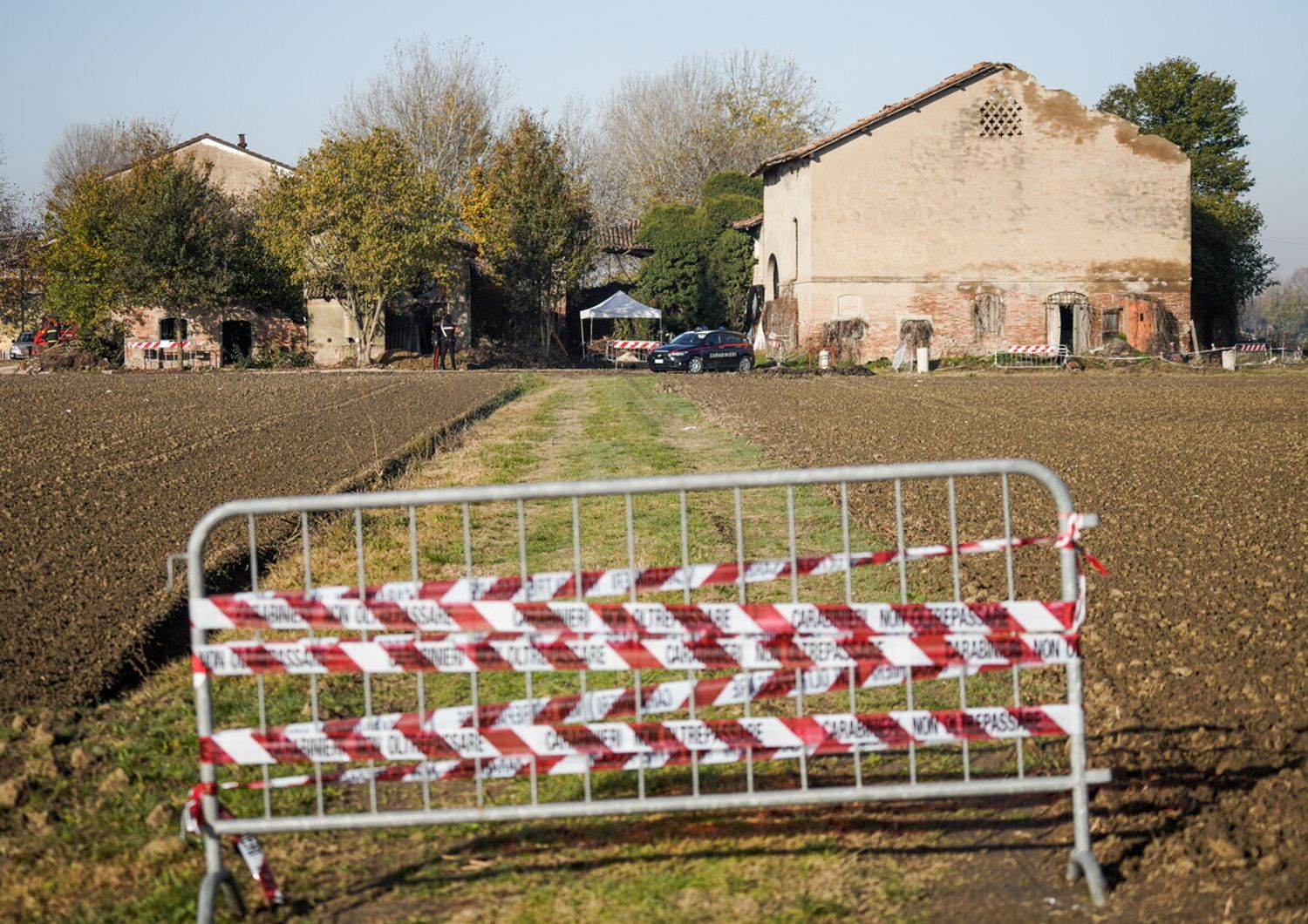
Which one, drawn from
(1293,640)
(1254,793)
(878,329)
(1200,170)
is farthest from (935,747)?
(1200,170)

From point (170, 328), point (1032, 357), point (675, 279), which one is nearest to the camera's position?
point (1032, 357)

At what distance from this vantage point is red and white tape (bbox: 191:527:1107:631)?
4527 mm

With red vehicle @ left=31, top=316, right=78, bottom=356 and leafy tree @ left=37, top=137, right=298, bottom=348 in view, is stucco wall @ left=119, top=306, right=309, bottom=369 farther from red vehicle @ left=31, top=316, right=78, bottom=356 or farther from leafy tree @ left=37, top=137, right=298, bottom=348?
red vehicle @ left=31, top=316, right=78, bottom=356

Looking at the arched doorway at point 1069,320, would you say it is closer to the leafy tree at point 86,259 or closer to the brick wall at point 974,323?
the brick wall at point 974,323

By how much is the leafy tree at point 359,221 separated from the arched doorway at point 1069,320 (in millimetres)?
21248

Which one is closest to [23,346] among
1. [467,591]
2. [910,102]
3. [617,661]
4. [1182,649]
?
[910,102]

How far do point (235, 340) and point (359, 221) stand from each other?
24.9 ft

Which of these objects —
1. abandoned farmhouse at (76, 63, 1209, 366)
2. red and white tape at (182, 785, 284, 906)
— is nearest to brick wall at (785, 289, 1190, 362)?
abandoned farmhouse at (76, 63, 1209, 366)

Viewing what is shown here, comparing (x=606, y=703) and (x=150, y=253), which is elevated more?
(x=150, y=253)

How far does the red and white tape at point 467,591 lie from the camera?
4.53 m

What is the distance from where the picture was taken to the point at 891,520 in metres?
11.8

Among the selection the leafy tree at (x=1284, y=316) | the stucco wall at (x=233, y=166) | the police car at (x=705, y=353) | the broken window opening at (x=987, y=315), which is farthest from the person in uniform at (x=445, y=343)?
the leafy tree at (x=1284, y=316)

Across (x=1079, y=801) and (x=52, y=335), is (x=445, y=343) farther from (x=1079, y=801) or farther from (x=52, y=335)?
(x=1079, y=801)

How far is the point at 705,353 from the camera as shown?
46.8 metres
